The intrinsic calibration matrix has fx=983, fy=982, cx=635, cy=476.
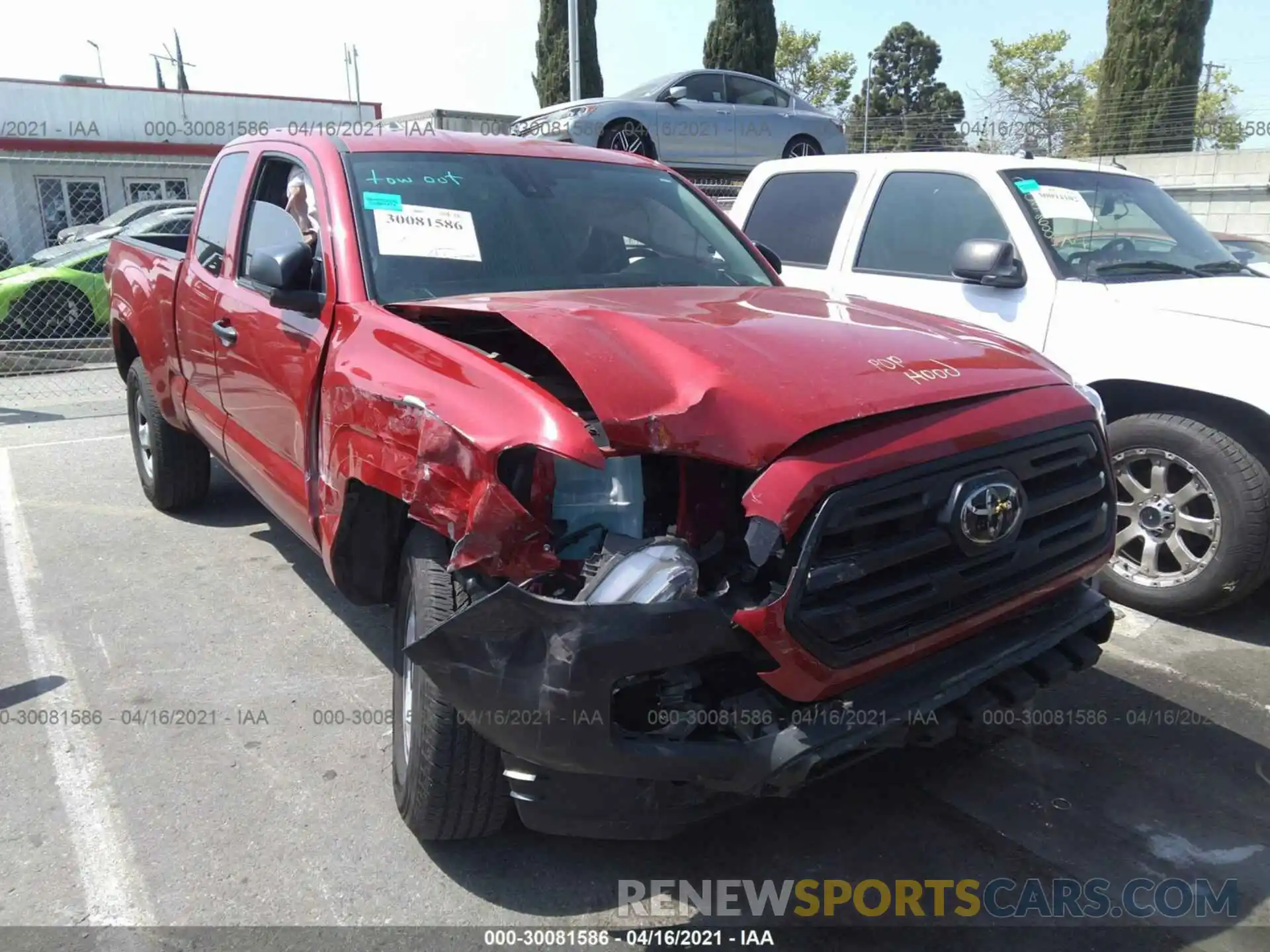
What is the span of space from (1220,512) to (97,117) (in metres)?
28.8

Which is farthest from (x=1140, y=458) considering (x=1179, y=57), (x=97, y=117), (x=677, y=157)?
(x=97, y=117)

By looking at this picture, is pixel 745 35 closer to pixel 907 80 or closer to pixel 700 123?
pixel 700 123

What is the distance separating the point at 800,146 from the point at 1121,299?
30.9 ft

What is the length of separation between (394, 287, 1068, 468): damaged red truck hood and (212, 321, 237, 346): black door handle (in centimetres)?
126

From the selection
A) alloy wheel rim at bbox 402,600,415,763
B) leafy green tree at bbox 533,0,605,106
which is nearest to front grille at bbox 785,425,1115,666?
alloy wheel rim at bbox 402,600,415,763

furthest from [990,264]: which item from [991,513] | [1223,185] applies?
[1223,185]

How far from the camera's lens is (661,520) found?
240cm

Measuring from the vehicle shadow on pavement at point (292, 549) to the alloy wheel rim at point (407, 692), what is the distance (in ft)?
3.52

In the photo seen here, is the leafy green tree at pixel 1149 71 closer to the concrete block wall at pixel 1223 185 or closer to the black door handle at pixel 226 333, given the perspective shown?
the concrete block wall at pixel 1223 185

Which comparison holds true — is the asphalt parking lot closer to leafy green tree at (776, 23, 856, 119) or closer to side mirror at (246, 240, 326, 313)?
side mirror at (246, 240, 326, 313)

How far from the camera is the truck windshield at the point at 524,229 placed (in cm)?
337

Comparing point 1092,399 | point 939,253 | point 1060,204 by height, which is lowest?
point 1092,399

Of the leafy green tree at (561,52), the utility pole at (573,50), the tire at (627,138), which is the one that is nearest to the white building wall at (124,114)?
the leafy green tree at (561,52)

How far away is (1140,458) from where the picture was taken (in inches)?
174
